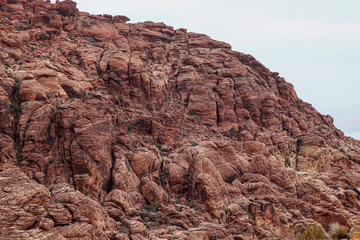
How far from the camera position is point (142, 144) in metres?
32.9

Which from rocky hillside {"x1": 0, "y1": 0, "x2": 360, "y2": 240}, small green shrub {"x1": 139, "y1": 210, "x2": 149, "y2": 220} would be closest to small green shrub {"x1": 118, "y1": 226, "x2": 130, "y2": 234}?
rocky hillside {"x1": 0, "y1": 0, "x2": 360, "y2": 240}

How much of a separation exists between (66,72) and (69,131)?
13869mm

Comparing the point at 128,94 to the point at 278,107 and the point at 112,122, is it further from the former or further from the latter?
the point at 278,107

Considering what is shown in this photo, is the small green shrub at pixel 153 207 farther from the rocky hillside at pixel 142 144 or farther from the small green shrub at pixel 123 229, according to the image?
the small green shrub at pixel 123 229

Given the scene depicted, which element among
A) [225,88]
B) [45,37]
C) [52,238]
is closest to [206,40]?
[225,88]

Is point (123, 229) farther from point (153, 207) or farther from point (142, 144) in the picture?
point (142, 144)

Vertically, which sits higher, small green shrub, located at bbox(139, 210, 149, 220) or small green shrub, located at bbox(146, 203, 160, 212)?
small green shrub, located at bbox(146, 203, 160, 212)

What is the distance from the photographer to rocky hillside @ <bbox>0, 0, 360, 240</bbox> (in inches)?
846

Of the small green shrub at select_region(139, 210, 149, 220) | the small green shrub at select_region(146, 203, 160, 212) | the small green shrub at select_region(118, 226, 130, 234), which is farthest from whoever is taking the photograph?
the small green shrub at select_region(146, 203, 160, 212)

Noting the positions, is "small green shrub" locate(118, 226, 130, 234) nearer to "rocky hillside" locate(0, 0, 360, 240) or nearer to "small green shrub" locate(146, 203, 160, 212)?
"rocky hillside" locate(0, 0, 360, 240)

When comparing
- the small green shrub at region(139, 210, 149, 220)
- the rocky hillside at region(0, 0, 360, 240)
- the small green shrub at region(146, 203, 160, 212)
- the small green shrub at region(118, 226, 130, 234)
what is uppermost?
the rocky hillside at region(0, 0, 360, 240)

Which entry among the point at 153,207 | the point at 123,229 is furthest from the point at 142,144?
the point at 123,229

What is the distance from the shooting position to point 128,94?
42500mm

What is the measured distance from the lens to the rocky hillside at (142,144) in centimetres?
2148
